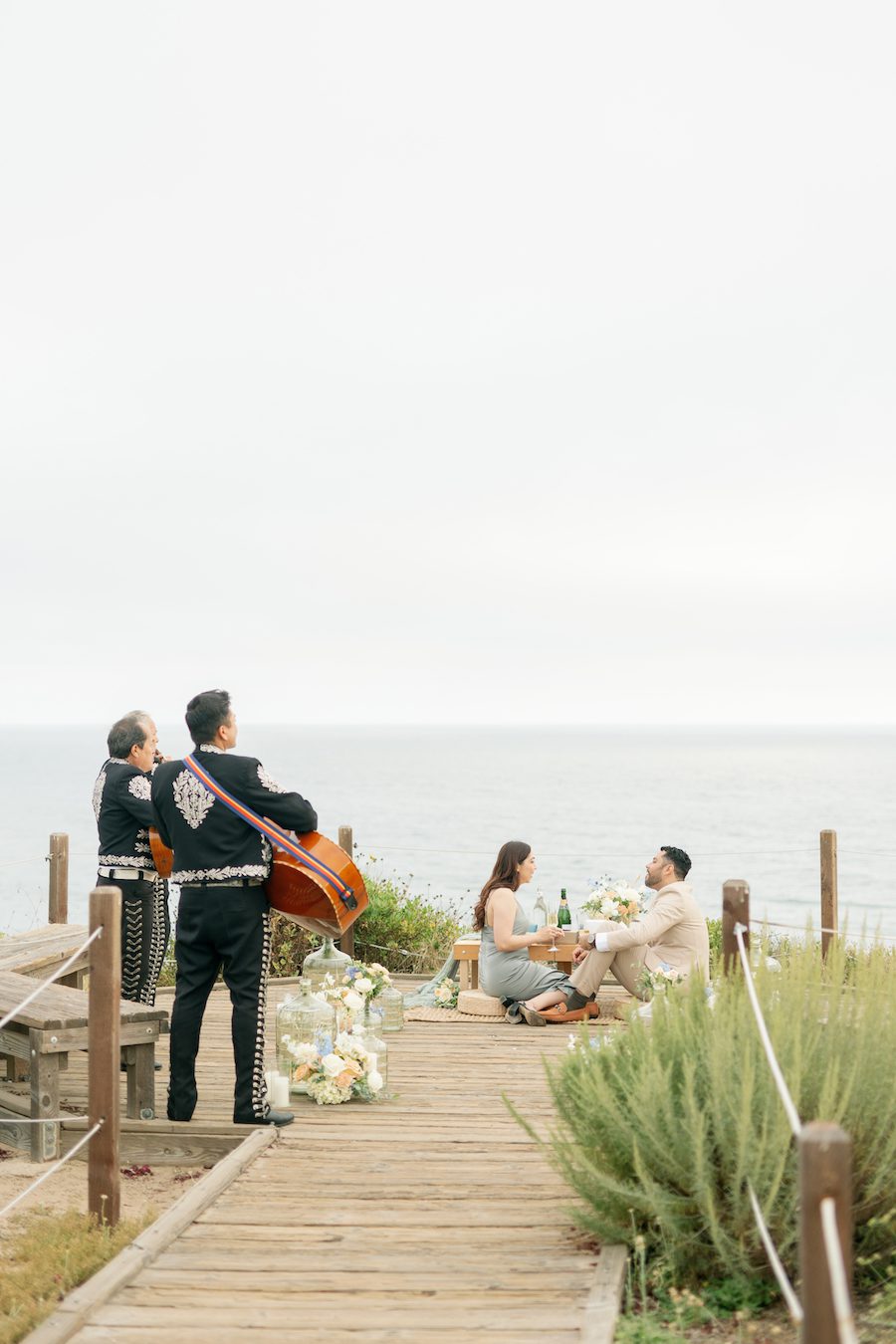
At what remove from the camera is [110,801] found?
7.38m

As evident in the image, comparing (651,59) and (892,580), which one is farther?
(892,580)

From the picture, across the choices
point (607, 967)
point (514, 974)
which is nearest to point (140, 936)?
point (514, 974)

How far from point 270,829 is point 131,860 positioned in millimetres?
1646

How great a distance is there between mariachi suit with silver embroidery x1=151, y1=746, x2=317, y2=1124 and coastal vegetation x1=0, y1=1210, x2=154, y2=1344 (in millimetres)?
1256

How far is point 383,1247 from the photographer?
14.5ft

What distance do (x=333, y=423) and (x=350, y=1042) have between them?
127ft

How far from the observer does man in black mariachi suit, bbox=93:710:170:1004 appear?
290 inches

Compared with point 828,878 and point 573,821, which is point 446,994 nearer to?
point 828,878

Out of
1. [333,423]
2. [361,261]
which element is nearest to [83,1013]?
[361,261]

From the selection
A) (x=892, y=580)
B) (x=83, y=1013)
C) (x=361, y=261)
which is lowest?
(x=83, y=1013)

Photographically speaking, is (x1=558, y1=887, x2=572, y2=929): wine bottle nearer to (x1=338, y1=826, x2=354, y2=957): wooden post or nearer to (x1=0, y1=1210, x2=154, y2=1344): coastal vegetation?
(x1=338, y1=826, x2=354, y2=957): wooden post

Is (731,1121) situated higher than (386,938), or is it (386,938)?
(731,1121)

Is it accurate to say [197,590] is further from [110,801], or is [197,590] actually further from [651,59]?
[110,801]

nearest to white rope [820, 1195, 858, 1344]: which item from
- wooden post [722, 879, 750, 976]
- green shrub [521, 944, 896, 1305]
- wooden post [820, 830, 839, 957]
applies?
green shrub [521, 944, 896, 1305]
